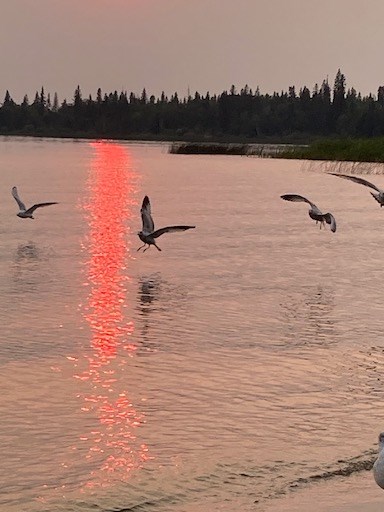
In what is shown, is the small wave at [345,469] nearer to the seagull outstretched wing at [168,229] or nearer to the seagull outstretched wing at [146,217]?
the seagull outstretched wing at [168,229]

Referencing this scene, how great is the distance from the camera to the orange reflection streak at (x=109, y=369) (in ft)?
29.7

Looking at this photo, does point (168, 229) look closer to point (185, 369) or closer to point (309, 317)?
point (309, 317)

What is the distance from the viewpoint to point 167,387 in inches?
440

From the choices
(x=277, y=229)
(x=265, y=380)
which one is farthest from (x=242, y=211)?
(x=265, y=380)

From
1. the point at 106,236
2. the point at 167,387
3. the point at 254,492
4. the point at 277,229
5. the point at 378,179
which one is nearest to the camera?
the point at 254,492

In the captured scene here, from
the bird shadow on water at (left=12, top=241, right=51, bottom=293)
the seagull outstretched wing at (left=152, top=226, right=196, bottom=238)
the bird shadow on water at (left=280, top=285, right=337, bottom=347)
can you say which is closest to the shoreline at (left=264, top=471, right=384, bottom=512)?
the bird shadow on water at (left=280, top=285, right=337, bottom=347)

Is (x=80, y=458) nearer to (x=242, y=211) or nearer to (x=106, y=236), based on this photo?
(x=106, y=236)

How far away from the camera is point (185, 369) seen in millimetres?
11953

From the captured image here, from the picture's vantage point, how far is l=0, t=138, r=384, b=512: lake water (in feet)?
28.4

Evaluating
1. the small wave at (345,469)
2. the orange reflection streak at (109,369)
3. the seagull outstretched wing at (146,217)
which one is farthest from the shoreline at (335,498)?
the seagull outstretched wing at (146,217)

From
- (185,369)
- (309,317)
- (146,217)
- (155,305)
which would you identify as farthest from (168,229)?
(185,369)

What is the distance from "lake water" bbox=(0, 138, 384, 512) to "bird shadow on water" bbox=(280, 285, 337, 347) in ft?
0.11

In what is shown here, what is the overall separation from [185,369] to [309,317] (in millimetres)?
4041

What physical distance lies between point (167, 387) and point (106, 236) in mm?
15640
